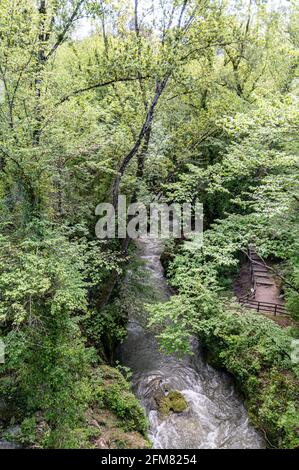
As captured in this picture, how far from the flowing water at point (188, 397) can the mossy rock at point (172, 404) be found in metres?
0.13

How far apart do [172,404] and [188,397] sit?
2.25 ft

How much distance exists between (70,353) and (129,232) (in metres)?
5.20

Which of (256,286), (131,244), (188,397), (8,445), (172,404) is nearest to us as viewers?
(8,445)

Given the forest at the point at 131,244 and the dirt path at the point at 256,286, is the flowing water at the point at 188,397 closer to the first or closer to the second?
the forest at the point at 131,244

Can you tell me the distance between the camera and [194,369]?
1087 centimetres

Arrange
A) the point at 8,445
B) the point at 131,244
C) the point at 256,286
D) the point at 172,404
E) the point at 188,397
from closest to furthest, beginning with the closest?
the point at 8,445 < the point at 172,404 < the point at 188,397 < the point at 131,244 < the point at 256,286

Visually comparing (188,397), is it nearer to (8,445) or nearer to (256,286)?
(8,445)

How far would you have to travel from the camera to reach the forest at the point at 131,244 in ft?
18.9

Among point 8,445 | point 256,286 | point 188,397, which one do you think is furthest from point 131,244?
point 8,445

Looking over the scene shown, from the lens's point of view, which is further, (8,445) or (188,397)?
(188,397)

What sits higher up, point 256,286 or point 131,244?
point 131,244

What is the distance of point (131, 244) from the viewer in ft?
39.4
